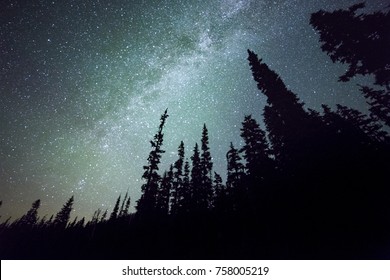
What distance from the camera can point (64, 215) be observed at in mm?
66688

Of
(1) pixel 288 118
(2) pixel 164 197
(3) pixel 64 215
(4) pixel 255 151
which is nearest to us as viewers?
(1) pixel 288 118

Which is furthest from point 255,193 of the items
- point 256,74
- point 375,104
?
point 375,104

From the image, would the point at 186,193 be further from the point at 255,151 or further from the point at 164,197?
the point at 255,151

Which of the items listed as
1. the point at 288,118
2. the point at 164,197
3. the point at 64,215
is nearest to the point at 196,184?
the point at 164,197

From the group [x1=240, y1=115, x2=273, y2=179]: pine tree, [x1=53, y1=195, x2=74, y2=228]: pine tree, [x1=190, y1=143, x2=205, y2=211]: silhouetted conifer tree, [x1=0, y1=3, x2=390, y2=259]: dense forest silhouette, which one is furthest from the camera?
[x1=53, y1=195, x2=74, y2=228]: pine tree

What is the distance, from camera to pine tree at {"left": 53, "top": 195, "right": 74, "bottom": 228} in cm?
6431

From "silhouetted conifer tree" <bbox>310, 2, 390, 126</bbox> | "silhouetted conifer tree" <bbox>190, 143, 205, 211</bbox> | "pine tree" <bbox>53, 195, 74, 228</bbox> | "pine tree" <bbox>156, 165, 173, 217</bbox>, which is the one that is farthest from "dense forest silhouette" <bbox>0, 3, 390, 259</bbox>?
"pine tree" <bbox>53, 195, 74, 228</bbox>

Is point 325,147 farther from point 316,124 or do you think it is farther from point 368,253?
point 368,253

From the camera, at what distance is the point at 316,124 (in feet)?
62.6

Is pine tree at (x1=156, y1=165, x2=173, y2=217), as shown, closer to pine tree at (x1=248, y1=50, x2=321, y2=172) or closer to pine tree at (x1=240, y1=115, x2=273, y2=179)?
pine tree at (x1=240, y1=115, x2=273, y2=179)

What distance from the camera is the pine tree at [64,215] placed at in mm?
64312

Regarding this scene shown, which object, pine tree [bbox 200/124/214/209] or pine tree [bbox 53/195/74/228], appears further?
pine tree [bbox 53/195/74/228]
